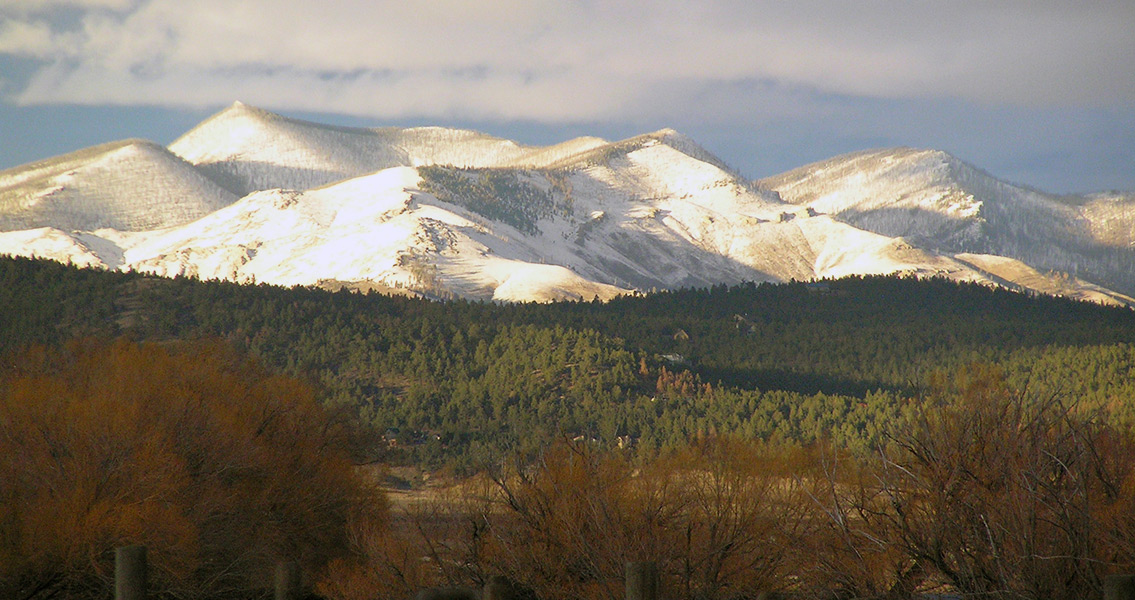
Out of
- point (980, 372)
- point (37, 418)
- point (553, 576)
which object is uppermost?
point (980, 372)

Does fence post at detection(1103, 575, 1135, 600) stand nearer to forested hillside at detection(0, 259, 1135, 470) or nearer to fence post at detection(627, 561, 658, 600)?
fence post at detection(627, 561, 658, 600)

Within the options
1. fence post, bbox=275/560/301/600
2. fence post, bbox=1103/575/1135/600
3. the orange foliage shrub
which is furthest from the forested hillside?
fence post, bbox=1103/575/1135/600

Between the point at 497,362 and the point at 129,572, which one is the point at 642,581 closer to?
the point at 129,572

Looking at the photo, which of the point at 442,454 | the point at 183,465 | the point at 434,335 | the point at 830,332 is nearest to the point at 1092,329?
the point at 830,332

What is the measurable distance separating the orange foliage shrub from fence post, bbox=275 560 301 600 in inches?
939

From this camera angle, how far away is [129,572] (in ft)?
44.1

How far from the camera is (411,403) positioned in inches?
4857

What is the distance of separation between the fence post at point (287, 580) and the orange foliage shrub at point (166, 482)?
2386 cm

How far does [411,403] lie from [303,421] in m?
64.7

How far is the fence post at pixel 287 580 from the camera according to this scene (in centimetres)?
1630

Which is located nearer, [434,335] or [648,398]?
[648,398]

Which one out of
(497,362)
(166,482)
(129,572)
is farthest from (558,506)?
(497,362)

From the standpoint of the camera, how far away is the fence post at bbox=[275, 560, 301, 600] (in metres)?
16.3

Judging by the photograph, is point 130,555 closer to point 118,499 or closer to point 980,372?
point 980,372
